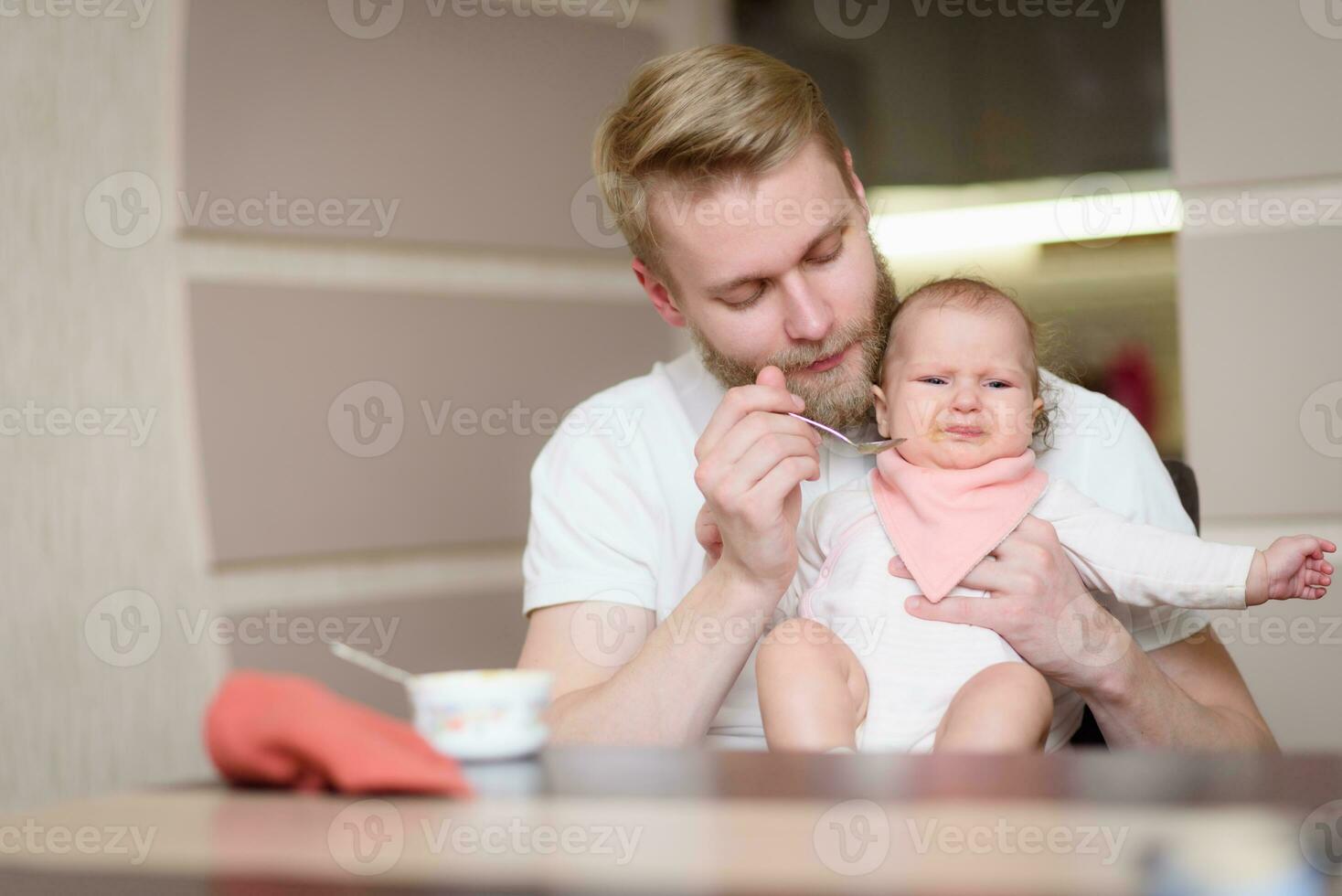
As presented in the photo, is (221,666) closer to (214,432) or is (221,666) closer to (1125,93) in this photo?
(214,432)

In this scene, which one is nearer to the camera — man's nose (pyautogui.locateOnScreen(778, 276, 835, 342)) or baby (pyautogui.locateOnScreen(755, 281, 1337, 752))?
baby (pyautogui.locateOnScreen(755, 281, 1337, 752))

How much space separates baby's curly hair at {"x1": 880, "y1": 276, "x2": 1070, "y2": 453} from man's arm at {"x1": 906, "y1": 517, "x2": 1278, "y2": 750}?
0.23 m

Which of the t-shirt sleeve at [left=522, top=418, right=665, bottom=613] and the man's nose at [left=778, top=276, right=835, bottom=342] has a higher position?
the man's nose at [left=778, top=276, right=835, bottom=342]

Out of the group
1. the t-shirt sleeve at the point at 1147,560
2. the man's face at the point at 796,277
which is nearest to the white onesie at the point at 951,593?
the t-shirt sleeve at the point at 1147,560

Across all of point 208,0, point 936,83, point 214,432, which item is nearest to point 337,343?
point 214,432

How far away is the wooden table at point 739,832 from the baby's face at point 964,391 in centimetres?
76

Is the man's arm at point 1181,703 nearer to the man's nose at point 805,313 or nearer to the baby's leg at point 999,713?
the baby's leg at point 999,713

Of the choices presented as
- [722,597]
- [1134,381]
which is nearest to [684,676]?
[722,597]

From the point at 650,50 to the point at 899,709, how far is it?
85.1 inches

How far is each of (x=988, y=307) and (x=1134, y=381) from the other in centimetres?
156

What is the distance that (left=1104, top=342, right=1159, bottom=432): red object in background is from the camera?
3107 mm

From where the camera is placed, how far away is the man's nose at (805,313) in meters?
1.82

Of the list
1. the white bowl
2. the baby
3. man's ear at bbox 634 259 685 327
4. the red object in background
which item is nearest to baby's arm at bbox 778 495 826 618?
the baby

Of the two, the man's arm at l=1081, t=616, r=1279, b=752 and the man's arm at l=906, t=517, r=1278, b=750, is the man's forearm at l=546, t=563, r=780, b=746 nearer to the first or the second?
the man's arm at l=906, t=517, r=1278, b=750
